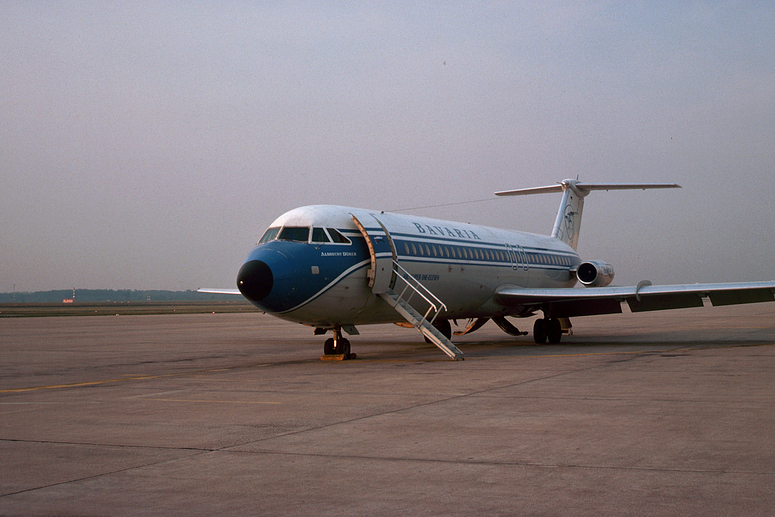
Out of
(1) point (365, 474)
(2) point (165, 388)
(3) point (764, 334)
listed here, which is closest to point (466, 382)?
(2) point (165, 388)

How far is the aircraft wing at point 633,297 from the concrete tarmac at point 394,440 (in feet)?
19.5

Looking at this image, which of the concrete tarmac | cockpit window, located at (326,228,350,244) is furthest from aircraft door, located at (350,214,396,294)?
the concrete tarmac

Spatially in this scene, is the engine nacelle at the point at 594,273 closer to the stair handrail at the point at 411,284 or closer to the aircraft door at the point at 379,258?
the stair handrail at the point at 411,284

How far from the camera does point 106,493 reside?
541 centimetres

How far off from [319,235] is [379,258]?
5.20ft

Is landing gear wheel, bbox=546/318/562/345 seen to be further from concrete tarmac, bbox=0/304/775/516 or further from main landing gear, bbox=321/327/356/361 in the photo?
main landing gear, bbox=321/327/356/361

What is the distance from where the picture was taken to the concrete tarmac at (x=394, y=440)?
17.0 ft

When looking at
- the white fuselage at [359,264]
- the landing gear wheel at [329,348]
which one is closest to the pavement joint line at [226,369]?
the landing gear wheel at [329,348]

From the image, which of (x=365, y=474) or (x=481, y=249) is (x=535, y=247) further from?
(x=365, y=474)

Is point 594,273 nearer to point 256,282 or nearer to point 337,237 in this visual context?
point 337,237

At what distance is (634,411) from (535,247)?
1825 centimetres

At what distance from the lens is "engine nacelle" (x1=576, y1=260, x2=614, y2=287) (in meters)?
27.4

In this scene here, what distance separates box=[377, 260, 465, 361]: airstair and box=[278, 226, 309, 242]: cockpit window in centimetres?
234

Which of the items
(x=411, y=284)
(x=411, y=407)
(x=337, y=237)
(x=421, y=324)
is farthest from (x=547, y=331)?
(x=411, y=407)
